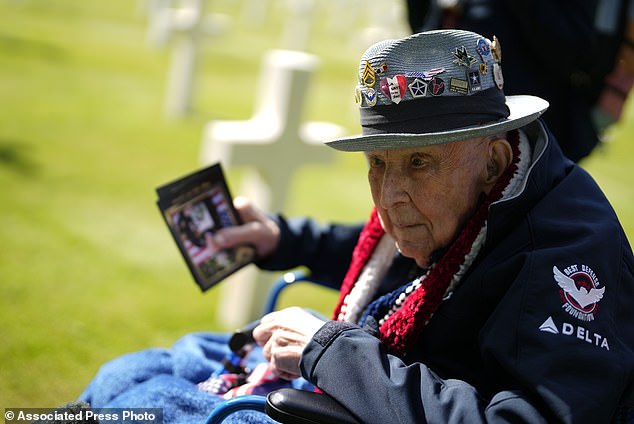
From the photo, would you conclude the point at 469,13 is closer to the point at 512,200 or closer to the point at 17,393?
the point at 512,200

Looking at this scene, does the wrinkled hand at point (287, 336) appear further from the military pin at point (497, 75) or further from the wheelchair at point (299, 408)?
the military pin at point (497, 75)

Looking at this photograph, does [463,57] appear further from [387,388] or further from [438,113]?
[387,388]

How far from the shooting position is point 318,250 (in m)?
2.70

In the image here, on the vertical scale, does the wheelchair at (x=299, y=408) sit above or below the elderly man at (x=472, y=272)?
below

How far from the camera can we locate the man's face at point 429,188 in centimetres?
190

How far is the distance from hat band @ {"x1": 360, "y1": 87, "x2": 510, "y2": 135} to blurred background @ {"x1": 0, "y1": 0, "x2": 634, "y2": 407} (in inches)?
71.6

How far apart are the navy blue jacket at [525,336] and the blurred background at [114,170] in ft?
6.21

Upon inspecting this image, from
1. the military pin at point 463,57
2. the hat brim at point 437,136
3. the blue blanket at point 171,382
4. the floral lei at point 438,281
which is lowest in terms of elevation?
the blue blanket at point 171,382

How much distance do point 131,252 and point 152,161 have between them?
1.96 meters

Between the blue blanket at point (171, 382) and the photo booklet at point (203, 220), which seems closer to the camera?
the blue blanket at point (171, 382)

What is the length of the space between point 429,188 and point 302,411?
612 mm

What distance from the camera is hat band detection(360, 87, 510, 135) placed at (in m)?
1.82

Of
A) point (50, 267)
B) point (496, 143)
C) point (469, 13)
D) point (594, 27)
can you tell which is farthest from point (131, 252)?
point (496, 143)

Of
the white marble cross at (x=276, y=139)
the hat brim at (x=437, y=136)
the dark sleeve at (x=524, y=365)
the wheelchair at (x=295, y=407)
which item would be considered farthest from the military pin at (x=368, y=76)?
the white marble cross at (x=276, y=139)
